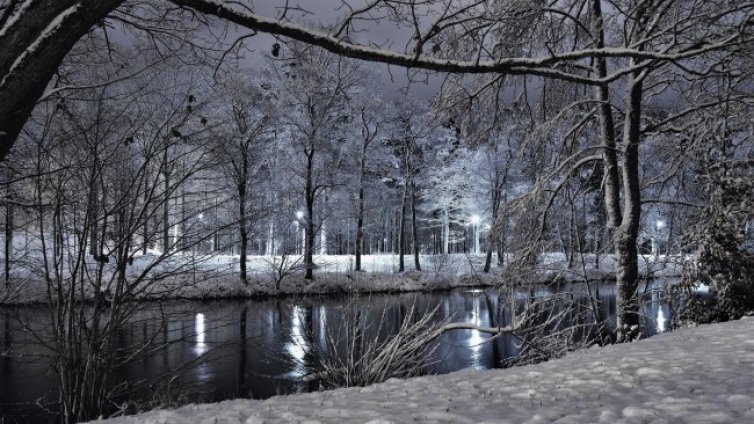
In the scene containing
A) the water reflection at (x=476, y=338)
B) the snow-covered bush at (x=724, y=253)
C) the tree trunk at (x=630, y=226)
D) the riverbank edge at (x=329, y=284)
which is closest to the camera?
the tree trunk at (x=630, y=226)

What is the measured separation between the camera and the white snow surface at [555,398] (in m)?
2.76

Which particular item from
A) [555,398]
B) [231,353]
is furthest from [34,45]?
[231,353]

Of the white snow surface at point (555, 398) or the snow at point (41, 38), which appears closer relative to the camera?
the snow at point (41, 38)

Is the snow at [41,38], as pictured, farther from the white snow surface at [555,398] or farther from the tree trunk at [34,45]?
the white snow surface at [555,398]

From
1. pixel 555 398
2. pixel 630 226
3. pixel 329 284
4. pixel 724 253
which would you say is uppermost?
pixel 630 226

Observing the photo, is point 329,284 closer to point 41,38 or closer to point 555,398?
point 555,398

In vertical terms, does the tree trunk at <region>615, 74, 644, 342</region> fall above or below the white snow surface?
above

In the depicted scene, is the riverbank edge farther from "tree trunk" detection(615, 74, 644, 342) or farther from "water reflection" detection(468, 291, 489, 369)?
"tree trunk" detection(615, 74, 644, 342)

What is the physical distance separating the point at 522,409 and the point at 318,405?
1543mm

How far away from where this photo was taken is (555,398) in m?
3.30

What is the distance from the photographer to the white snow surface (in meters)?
2.76

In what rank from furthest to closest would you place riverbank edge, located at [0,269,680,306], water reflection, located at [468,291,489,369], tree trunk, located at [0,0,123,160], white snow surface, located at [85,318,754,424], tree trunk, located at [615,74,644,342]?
1. riverbank edge, located at [0,269,680,306]
2. water reflection, located at [468,291,489,369]
3. tree trunk, located at [615,74,644,342]
4. white snow surface, located at [85,318,754,424]
5. tree trunk, located at [0,0,123,160]

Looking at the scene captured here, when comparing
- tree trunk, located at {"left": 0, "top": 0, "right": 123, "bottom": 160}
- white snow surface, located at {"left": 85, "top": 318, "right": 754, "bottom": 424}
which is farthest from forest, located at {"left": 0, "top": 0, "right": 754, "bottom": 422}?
white snow surface, located at {"left": 85, "top": 318, "right": 754, "bottom": 424}

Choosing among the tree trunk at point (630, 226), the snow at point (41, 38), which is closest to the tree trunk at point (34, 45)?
the snow at point (41, 38)
